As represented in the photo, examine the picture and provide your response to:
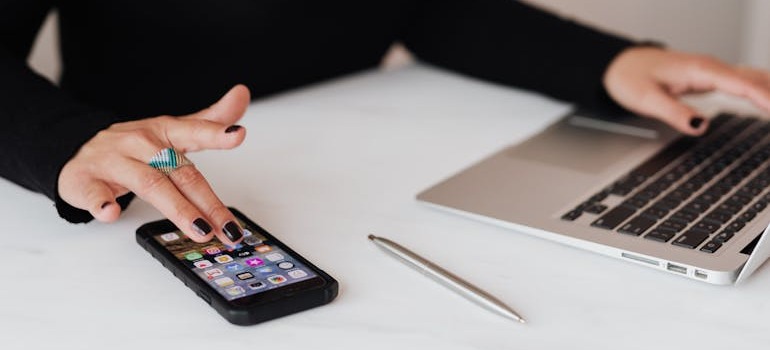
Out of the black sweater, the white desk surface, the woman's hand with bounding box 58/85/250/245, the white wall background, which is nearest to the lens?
the white desk surface

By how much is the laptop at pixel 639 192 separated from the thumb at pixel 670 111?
0.01 meters

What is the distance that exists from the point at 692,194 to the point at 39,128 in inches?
21.3

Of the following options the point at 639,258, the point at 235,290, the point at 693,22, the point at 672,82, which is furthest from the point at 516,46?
the point at 693,22

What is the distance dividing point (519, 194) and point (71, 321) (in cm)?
38

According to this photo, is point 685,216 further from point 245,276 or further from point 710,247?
point 245,276

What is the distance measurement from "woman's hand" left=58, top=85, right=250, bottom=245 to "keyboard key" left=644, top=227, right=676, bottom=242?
0.99ft

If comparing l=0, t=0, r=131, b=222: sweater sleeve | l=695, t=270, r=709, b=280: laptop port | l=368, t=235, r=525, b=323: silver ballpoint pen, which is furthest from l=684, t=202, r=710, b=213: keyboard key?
l=0, t=0, r=131, b=222: sweater sleeve

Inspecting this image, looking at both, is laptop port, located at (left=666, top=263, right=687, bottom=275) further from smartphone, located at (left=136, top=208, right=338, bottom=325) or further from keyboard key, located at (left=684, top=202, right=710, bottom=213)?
smartphone, located at (left=136, top=208, right=338, bottom=325)

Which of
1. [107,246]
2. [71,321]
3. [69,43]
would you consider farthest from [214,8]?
[71,321]

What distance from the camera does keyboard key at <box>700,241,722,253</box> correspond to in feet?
2.24

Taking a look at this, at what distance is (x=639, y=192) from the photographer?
0.80 meters

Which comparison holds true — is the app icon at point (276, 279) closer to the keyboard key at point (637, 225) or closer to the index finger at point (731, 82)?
the keyboard key at point (637, 225)

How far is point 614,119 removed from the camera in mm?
1053

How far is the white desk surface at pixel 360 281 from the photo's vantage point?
0.61 meters
